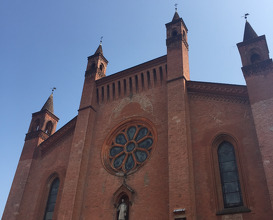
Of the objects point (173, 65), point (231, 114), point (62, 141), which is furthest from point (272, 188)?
point (62, 141)

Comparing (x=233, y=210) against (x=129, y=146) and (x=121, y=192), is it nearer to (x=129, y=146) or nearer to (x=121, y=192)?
(x=121, y=192)

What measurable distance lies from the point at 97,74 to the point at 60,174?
22.4 feet

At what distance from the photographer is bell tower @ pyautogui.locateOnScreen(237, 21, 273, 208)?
1054cm

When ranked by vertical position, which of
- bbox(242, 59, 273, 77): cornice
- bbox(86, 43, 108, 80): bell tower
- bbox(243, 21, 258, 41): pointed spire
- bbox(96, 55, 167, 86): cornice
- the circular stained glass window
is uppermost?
bbox(86, 43, 108, 80): bell tower

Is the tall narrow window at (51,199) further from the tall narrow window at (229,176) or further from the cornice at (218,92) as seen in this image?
the tall narrow window at (229,176)

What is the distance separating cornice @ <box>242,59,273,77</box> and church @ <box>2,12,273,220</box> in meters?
0.04

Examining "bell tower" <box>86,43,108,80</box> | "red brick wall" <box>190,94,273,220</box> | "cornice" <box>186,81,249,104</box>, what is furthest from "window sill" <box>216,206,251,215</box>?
"bell tower" <box>86,43,108,80</box>

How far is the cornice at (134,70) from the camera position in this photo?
16281mm

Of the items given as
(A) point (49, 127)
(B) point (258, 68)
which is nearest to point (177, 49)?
(B) point (258, 68)

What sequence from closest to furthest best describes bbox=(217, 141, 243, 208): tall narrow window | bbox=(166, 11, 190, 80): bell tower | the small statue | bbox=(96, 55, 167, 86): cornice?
bbox=(217, 141, 243, 208): tall narrow window, the small statue, bbox=(166, 11, 190, 80): bell tower, bbox=(96, 55, 167, 86): cornice

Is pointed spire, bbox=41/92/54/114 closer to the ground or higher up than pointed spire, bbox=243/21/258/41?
closer to the ground

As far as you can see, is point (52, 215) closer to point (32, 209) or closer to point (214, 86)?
point (32, 209)

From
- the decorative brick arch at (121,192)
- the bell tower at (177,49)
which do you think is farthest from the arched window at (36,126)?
the bell tower at (177,49)

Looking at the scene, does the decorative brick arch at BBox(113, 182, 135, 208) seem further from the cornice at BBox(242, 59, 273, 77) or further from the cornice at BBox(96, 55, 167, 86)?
the cornice at BBox(242, 59, 273, 77)
